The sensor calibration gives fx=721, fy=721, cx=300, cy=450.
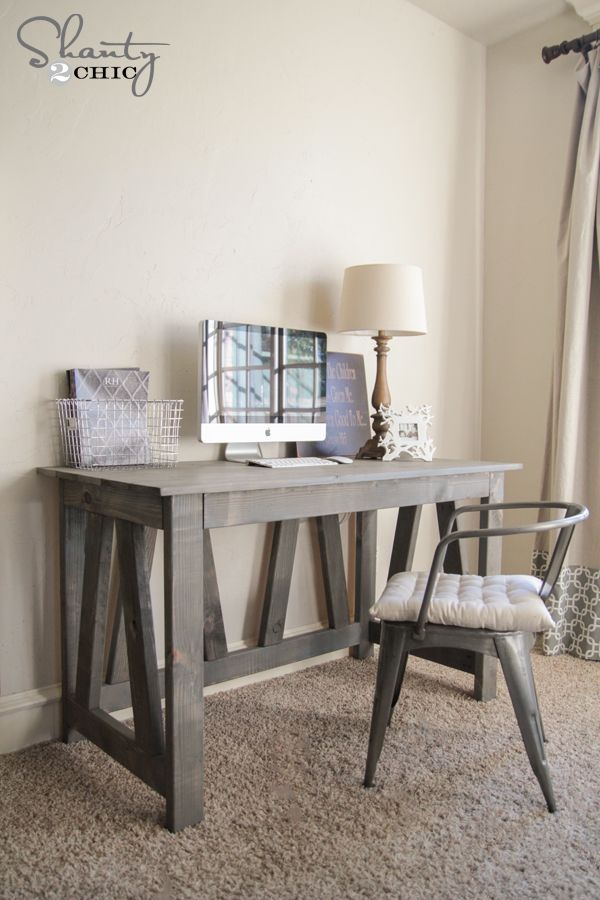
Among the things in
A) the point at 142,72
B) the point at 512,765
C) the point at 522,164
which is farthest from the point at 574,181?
the point at 512,765

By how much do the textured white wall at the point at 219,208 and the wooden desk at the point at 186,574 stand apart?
106 millimetres

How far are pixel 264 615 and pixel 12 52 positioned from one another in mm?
1670

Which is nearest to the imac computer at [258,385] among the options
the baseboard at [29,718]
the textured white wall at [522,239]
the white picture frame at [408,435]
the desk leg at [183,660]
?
the white picture frame at [408,435]

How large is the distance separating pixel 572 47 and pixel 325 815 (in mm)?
2663

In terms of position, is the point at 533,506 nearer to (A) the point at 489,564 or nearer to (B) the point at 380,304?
(A) the point at 489,564

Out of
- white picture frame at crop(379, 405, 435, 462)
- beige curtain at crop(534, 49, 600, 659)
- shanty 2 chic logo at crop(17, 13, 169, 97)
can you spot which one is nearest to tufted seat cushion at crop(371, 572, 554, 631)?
white picture frame at crop(379, 405, 435, 462)

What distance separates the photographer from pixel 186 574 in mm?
1462

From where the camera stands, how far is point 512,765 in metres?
1.75

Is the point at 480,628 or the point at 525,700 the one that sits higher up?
the point at 480,628

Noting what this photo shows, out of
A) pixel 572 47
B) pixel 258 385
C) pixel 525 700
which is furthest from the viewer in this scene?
pixel 572 47

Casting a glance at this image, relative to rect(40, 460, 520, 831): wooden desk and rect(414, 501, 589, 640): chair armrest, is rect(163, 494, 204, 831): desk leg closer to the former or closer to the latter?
rect(40, 460, 520, 831): wooden desk

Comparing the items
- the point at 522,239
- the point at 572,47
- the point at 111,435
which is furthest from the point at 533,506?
the point at 572,47

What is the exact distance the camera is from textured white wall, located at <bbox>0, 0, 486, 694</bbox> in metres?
1.81

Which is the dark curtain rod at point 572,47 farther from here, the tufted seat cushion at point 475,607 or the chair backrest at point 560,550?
the tufted seat cushion at point 475,607
